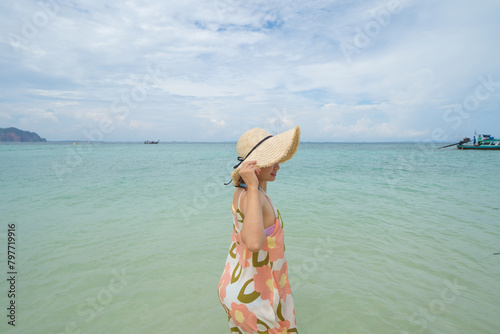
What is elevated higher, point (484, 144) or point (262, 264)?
point (484, 144)

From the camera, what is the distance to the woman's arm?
1392 mm

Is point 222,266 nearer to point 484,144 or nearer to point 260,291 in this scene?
point 260,291

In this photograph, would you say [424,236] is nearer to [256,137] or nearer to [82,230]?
[256,137]

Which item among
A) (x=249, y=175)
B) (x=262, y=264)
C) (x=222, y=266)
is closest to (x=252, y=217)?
(x=249, y=175)

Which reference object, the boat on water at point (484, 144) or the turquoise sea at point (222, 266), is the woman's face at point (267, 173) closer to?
the turquoise sea at point (222, 266)

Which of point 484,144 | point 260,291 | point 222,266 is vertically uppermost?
point 484,144

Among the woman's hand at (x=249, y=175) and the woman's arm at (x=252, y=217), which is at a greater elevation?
the woman's hand at (x=249, y=175)

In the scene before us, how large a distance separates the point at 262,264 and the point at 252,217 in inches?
18.0

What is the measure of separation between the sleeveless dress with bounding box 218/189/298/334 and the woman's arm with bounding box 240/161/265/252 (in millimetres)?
239

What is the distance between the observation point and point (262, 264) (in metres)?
1.68

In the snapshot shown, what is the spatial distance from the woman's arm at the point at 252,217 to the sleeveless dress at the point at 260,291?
24 centimetres

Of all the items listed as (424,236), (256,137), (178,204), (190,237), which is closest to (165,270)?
(190,237)

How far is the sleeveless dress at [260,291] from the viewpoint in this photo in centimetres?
165

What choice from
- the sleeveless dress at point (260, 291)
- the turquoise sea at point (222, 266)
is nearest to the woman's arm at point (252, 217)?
the sleeveless dress at point (260, 291)
